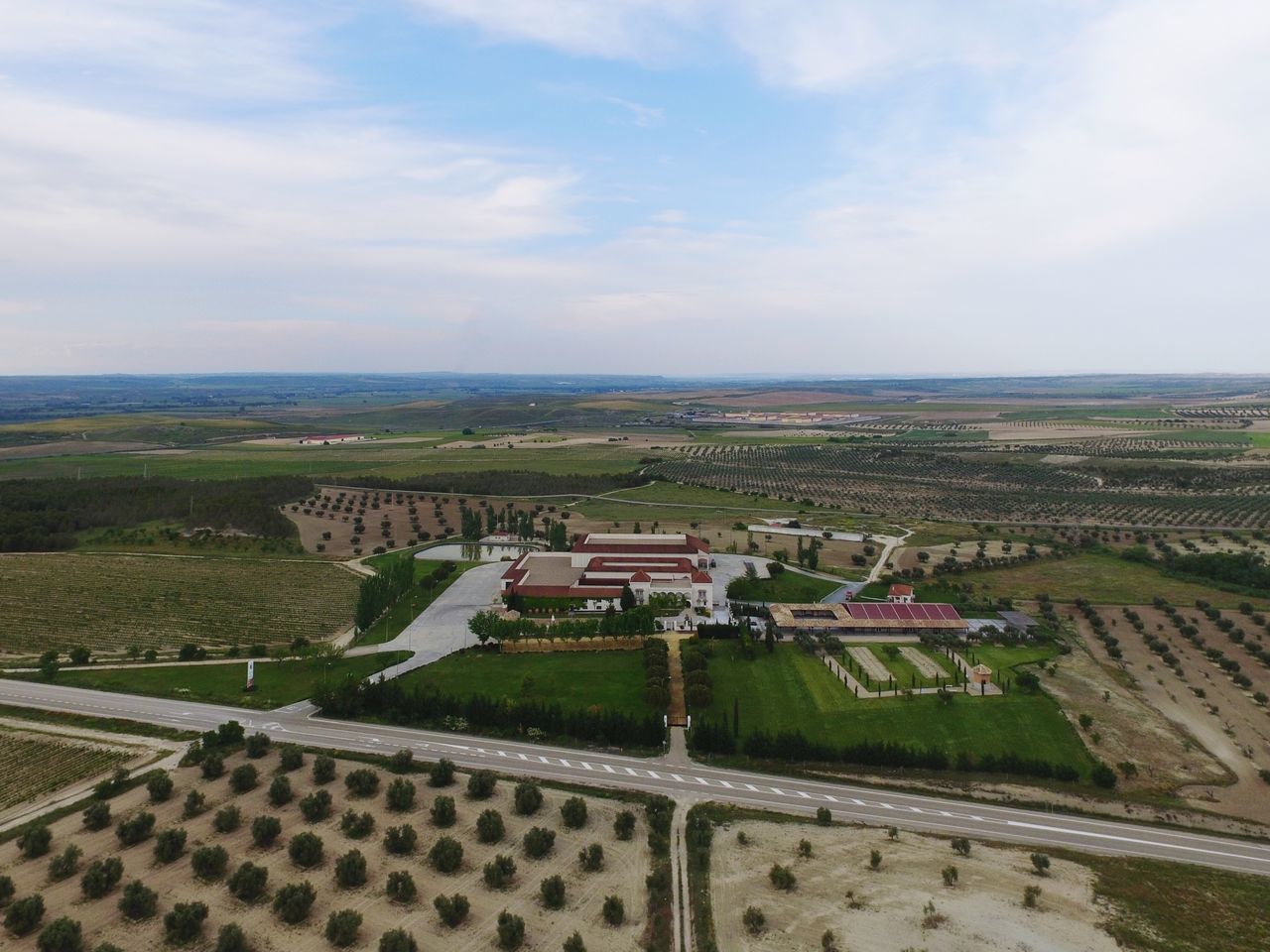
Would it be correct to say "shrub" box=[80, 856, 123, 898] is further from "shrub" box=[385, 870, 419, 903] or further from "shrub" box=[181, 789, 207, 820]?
"shrub" box=[385, 870, 419, 903]

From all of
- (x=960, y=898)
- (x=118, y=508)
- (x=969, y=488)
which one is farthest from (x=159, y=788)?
(x=969, y=488)

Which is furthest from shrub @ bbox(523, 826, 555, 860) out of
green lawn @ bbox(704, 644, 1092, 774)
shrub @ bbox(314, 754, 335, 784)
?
green lawn @ bbox(704, 644, 1092, 774)

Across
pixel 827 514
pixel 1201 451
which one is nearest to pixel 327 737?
pixel 827 514

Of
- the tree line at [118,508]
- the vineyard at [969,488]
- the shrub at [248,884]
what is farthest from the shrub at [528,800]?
the vineyard at [969,488]

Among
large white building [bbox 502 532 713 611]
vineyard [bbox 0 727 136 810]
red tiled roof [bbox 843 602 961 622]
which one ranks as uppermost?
large white building [bbox 502 532 713 611]

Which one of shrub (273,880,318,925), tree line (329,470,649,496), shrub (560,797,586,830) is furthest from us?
tree line (329,470,649,496)

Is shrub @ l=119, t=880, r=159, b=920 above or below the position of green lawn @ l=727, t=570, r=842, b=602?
above

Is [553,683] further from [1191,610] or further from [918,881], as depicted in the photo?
[1191,610]
